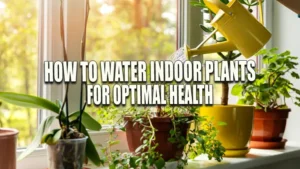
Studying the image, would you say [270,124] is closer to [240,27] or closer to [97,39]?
[240,27]

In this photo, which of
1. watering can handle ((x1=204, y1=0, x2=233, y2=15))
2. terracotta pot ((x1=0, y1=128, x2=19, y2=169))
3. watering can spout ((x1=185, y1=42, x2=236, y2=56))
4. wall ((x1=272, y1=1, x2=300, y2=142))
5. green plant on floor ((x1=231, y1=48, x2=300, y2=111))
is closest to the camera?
terracotta pot ((x1=0, y1=128, x2=19, y2=169))

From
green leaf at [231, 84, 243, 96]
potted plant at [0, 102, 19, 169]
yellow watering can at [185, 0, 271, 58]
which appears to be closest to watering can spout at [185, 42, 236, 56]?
yellow watering can at [185, 0, 271, 58]

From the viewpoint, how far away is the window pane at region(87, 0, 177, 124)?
1170 millimetres

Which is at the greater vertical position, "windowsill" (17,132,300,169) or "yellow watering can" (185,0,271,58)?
"yellow watering can" (185,0,271,58)

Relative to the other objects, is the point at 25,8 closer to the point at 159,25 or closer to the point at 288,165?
the point at 159,25

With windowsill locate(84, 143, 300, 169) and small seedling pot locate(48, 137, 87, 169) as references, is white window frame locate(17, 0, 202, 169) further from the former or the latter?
windowsill locate(84, 143, 300, 169)

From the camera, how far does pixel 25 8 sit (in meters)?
1.04

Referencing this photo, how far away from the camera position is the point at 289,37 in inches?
64.8

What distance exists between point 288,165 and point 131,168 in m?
0.76

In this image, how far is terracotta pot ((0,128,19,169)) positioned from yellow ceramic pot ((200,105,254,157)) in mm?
578

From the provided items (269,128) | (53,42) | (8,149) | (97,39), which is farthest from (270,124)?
(8,149)

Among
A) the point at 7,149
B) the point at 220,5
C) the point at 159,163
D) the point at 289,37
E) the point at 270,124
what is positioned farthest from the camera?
the point at 289,37

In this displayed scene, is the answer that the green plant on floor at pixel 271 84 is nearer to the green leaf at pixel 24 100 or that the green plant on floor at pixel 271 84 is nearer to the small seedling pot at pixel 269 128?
the small seedling pot at pixel 269 128

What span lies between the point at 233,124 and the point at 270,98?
0.26 meters
